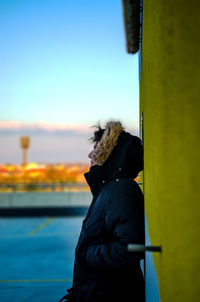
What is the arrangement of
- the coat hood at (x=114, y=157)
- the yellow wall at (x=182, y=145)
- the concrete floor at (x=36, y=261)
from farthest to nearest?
1. the concrete floor at (x=36, y=261)
2. the coat hood at (x=114, y=157)
3. the yellow wall at (x=182, y=145)

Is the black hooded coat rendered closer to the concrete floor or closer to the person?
the person

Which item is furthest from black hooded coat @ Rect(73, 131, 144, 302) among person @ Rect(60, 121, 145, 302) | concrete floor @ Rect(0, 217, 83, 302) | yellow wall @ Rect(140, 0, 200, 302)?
concrete floor @ Rect(0, 217, 83, 302)

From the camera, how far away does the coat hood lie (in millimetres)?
2053

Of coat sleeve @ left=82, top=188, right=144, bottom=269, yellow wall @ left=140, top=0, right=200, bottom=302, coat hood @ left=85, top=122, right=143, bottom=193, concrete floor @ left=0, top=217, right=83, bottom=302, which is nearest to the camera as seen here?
yellow wall @ left=140, top=0, right=200, bottom=302

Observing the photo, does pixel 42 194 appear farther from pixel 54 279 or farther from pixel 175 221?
pixel 175 221

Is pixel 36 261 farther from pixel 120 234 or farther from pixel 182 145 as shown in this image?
pixel 182 145

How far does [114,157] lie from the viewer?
6.81 feet

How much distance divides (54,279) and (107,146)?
4939mm

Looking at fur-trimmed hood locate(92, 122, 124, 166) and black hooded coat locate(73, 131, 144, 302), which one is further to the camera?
fur-trimmed hood locate(92, 122, 124, 166)

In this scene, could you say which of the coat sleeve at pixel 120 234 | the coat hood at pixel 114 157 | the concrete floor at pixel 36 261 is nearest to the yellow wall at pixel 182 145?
the coat sleeve at pixel 120 234

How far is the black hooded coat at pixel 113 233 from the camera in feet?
6.22

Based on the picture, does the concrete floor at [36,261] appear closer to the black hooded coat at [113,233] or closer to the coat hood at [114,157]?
the black hooded coat at [113,233]

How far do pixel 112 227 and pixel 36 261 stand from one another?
20.9 feet

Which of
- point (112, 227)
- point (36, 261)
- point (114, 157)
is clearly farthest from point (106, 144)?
point (36, 261)
